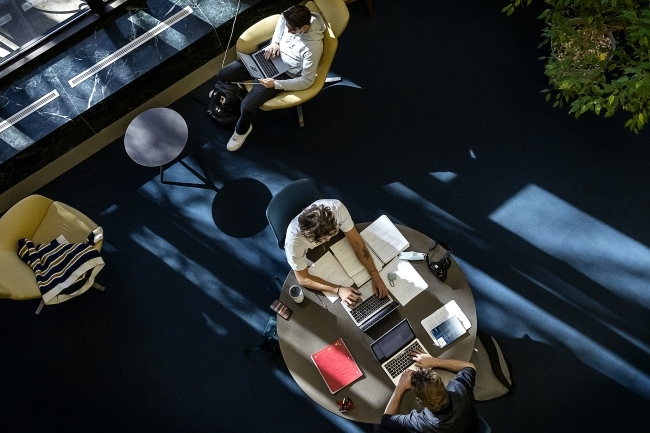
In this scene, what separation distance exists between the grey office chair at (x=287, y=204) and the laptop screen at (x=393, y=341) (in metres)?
0.99

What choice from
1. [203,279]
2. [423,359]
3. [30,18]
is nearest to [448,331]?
[423,359]

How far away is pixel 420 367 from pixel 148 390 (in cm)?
221

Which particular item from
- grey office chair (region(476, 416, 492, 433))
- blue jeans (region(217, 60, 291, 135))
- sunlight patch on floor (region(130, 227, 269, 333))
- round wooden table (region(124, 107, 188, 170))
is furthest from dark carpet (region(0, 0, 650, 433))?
grey office chair (region(476, 416, 492, 433))

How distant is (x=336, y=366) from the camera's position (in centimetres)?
338

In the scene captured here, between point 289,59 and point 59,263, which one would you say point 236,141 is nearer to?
point 289,59

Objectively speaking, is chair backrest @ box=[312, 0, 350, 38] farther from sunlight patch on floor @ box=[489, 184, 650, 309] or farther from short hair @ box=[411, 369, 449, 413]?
short hair @ box=[411, 369, 449, 413]

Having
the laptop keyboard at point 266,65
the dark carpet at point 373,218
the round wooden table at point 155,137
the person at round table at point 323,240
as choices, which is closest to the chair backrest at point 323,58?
the laptop keyboard at point 266,65

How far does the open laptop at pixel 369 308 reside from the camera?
3430 mm

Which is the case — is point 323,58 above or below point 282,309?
above

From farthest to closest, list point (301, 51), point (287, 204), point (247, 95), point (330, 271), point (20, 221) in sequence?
point (247, 95)
point (301, 51)
point (20, 221)
point (287, 204)
point (330, 271)

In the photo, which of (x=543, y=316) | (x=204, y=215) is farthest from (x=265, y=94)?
(x=543, y=316)

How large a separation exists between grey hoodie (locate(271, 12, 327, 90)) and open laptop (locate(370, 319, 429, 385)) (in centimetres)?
212

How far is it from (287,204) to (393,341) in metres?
1.15

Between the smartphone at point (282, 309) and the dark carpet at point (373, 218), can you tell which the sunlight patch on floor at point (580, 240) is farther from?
the smartphone at point (282, 309)
